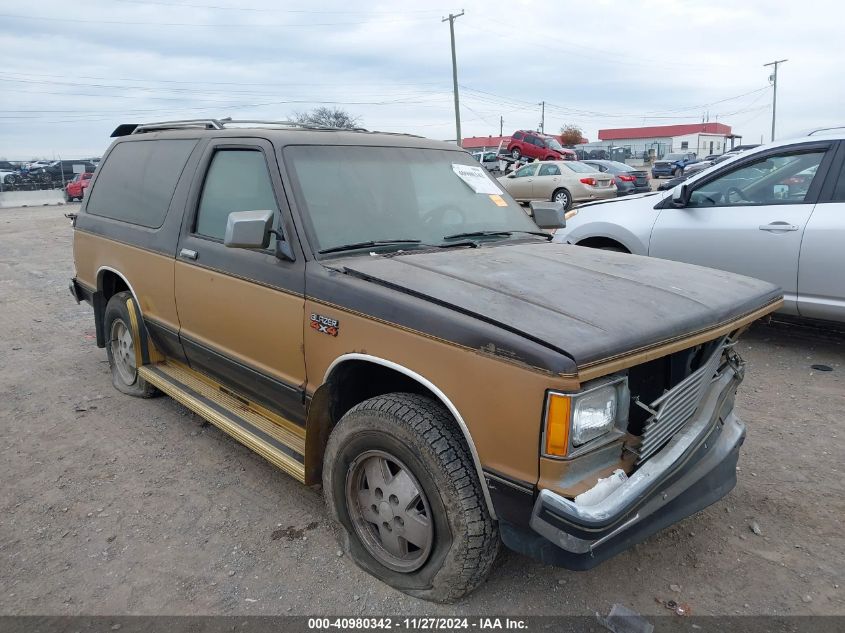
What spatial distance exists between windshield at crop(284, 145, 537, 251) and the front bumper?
1.53 metres

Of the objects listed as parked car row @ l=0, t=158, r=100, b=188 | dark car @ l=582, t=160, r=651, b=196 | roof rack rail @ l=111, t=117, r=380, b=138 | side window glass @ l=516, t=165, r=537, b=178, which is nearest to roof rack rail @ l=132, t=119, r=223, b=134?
roof rack rail @ l=111, t=117, r=380, b=138

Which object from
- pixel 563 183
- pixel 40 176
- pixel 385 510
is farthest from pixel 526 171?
pixel 40 176

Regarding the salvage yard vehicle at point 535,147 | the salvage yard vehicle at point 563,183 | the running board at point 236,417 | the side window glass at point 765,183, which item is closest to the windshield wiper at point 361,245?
the running board at point 236,417

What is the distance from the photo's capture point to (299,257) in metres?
2.98

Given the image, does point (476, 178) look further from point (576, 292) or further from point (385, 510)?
point (385, 510)

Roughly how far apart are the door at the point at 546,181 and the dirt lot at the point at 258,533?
14.4 m

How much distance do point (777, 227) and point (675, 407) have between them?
11.8 ft

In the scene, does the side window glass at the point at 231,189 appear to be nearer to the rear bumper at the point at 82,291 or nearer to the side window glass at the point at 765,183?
the rear bumper at the point at 82,291

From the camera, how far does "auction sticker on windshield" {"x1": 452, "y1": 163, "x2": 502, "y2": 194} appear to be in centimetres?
388

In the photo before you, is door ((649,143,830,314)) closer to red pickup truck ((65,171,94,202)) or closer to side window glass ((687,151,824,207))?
side window glass ((687,151,824,207))

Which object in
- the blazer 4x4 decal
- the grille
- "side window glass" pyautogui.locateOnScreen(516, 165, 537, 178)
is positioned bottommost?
the grille

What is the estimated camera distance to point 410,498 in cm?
255

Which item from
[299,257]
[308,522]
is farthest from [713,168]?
[308,522]

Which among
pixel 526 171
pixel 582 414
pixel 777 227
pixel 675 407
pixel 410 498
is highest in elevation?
pixel 526 171
